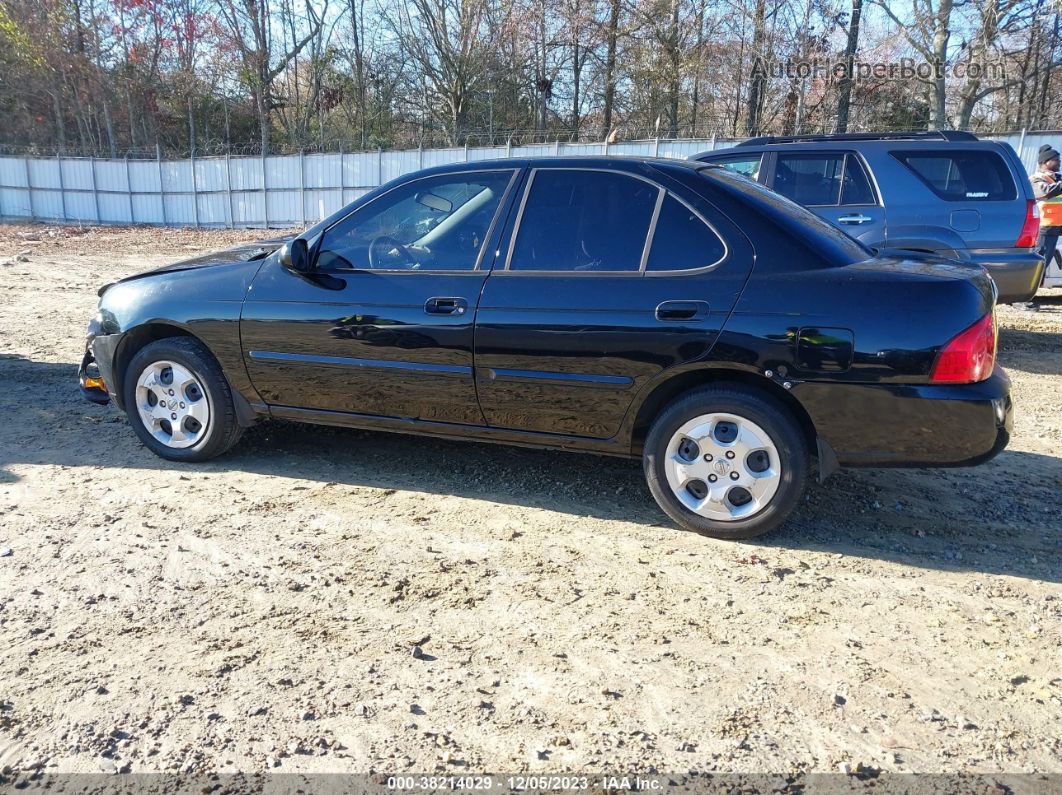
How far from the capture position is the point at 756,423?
356cm

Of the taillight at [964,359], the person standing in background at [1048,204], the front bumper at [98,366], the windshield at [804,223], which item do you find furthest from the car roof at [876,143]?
the front bumper at [98,366]

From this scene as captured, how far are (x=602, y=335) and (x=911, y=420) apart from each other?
1.38 metres

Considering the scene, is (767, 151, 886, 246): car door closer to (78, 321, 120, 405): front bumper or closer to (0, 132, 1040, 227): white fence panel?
(78, 321, 120, 405): front bumper

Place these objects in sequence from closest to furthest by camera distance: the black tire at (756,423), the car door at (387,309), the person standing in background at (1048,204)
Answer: the black tire at (756,423) < the car door at (387,309) < the person standing in background at (1048,204)

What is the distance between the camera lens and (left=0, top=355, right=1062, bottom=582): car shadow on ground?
3.75 m

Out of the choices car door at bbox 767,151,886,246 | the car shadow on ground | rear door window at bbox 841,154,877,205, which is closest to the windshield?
the car shadow on ground

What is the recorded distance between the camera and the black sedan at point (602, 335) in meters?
3.41

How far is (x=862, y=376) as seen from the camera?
3391 millimetres

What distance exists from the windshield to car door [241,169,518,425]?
1.13 meters

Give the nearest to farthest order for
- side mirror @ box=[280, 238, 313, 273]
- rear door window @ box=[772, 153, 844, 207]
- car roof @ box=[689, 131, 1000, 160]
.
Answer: side mirror @ box=[280, 238, 313, 273] → car roof @ box=[689, 131, 1000, 160] → rear door window @ box=[772, 153, 844, 207]

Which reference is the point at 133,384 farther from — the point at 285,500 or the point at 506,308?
the point at 506,308

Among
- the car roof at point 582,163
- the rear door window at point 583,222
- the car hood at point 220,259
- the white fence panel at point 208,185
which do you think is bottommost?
the car hood at point 220,259

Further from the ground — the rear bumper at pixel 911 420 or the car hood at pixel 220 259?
the car hood at pixel 220 259

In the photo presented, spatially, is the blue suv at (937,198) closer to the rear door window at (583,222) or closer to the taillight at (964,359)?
the taillight at (964,359)
